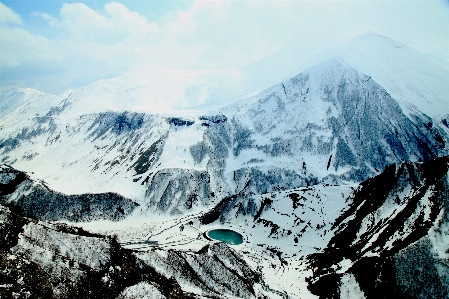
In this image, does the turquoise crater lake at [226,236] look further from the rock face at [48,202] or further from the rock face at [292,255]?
the rock face at [48,202]

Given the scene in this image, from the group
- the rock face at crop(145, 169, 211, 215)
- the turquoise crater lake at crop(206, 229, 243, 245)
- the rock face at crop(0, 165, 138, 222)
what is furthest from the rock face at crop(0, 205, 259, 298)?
the rock face at crop(145, 169, 211, 215)

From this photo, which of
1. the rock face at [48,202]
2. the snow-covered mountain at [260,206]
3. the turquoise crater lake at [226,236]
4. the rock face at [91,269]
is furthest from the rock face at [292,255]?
the rock face at [48,202]

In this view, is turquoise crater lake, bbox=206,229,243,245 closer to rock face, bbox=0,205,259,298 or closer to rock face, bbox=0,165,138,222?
rock face, bbox=0,205,259,298

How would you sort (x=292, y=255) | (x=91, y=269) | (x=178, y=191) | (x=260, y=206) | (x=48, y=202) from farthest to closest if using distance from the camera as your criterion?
(x=178, y=191), (x=260, y=206), (x=48, y=202), (x=292, y=255), (x=91, y=269)

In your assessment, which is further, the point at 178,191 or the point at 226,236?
the point at 178,191

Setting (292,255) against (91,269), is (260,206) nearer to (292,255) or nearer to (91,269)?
(292,255)

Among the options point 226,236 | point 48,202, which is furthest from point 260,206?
point 48,202
